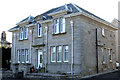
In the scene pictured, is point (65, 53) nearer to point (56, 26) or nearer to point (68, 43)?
point (68, 43)

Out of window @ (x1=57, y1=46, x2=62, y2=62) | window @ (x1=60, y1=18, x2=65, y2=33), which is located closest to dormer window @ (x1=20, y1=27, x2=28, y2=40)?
window @ (x1=57, y1=46, x2=62, y2=62)

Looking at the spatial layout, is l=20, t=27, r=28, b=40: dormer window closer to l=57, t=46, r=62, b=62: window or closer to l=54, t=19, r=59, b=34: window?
l=54, t=19, r=59, b=34: window

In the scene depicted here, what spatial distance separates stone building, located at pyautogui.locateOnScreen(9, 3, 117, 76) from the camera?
19297 millimetres

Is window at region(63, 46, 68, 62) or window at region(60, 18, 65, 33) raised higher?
window at region(60, 18, 65, 33)

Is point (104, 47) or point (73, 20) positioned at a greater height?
point (73, 20)

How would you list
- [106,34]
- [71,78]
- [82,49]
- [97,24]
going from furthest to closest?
[106,34], [97,24], [82,49], [71,78]

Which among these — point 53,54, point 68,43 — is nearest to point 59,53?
point 53,54

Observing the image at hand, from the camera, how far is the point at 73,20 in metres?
19.8

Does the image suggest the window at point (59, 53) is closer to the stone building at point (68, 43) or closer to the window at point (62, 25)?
the stone building at point (68, 43)

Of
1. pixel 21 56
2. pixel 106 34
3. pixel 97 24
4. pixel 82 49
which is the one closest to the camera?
pixel 82 49

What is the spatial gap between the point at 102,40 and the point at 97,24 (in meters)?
2.38

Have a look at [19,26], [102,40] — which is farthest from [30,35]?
[102,40]

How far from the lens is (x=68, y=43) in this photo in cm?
1998

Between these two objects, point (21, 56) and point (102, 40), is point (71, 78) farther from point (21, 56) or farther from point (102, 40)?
point (21, 56)
